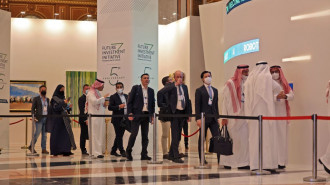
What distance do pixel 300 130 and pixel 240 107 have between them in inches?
50.0

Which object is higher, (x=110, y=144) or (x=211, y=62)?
(x=211, y=62)

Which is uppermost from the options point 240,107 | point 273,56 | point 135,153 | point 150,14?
point 150,14

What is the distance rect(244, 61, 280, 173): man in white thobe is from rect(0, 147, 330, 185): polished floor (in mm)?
288

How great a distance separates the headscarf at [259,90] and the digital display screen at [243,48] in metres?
1.96

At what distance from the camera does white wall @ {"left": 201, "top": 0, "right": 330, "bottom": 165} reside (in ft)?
31.2

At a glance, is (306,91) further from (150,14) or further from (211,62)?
(211,62)

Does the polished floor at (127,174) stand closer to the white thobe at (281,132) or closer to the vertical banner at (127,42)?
the white thobe at (281,132)

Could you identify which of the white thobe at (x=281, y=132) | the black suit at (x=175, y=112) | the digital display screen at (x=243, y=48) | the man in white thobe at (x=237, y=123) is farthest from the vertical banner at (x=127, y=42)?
the white thobe at (x=281, y=132)

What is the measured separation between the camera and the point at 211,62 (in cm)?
1662

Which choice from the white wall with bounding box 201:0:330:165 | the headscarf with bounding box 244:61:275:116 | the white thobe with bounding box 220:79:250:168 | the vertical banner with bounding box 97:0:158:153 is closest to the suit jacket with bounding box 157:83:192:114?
the white wall with bounding box 201:0:330:165

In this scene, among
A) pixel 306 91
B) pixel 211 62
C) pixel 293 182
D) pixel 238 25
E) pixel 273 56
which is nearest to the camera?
pixel 293 182

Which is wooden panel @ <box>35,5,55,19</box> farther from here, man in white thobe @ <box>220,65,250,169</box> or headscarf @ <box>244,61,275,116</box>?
headscarf @ <box>244,61,275,116</box>

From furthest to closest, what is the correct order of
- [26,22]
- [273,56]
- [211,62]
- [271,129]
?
[26,22] < [211,62] < [273,56] < [271,129]

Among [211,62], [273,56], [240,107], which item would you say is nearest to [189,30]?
[211,62]
